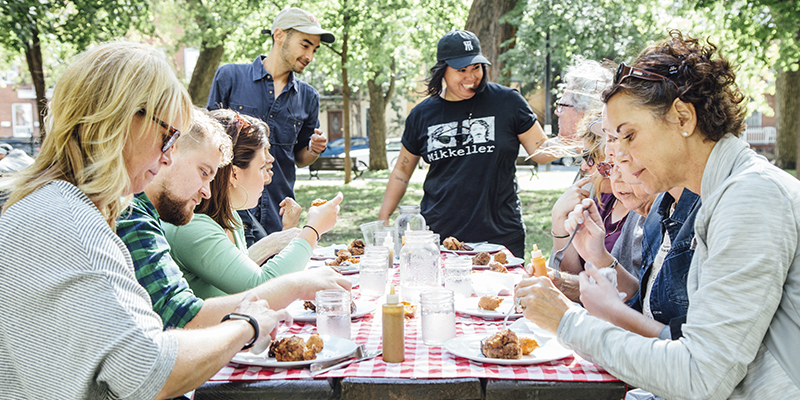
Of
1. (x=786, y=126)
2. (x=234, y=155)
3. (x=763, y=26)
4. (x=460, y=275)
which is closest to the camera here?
(x=460, y=275)

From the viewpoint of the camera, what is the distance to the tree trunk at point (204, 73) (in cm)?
1401

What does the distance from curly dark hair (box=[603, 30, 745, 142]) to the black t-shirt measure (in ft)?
7.92

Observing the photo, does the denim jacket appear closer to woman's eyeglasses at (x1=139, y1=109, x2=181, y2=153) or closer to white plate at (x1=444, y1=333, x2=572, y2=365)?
white plate at (x1=444, y1=333, x2=572, y2=365)

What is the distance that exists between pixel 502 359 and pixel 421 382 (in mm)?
261

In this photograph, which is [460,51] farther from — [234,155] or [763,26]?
[763,26]

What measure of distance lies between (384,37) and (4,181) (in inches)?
574

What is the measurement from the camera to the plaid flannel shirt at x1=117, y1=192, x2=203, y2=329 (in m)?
1.81

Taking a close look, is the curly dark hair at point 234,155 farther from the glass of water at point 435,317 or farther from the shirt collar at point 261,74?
the shirt collar at point 261,74

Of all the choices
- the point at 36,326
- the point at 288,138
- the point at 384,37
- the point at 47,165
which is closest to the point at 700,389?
the point at 36,326

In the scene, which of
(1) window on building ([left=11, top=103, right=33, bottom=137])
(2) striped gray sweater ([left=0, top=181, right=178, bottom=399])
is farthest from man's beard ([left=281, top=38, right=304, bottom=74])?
(1) window on building ([left=11, top=103, right=33, bottom=137])

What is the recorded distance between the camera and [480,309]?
7.82 feet

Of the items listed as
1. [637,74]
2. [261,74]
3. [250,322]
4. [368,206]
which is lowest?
[368,206]

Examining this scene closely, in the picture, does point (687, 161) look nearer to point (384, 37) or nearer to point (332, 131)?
point (384, 37)

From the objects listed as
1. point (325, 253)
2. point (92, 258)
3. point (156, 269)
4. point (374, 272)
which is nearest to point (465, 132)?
point (325, 253)
